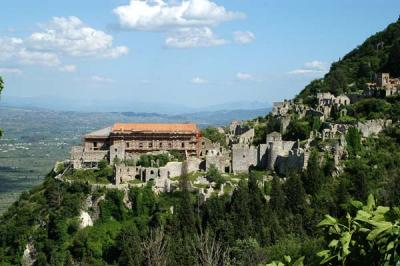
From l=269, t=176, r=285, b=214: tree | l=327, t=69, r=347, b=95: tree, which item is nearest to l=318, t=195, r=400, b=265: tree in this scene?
l=269, t=176, r=285, b=214: tree

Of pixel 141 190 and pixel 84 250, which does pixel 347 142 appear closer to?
pixel 141 190

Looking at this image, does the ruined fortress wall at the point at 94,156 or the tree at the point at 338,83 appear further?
the tree at the point at 338,83

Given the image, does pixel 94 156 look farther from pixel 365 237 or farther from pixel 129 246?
pixel 365 237

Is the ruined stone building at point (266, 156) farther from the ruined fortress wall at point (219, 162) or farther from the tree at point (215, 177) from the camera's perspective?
the tree at point (215, 177)

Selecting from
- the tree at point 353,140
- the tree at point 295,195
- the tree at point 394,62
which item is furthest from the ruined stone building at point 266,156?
the tree at point 394,62

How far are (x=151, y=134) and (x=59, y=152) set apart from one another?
12334 centimetres

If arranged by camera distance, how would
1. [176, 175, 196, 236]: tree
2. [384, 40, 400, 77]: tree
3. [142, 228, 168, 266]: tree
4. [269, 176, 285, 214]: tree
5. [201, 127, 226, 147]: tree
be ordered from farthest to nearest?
[384, 40, 400, 77]: tree < [201, 127, 226, 147]: tree < [269, 176, 285, 214]: tree < [176, 175, 196, 236]: tree < [142, 228, 168, 266]: tree

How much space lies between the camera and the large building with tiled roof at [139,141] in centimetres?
4544

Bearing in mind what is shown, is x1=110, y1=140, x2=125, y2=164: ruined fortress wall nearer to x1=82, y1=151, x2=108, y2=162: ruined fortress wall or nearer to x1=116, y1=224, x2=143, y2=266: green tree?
x1=82, y1=151, x2=108, y2=162: ruined fortress wall

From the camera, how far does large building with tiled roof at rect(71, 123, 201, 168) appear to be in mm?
45438

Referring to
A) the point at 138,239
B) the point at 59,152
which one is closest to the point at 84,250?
the point at 138,239

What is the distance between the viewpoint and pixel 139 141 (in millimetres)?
46062

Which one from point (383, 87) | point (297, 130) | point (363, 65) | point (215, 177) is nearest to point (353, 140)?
point (297, 130)

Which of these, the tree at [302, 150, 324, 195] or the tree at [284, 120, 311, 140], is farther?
the tree at [284, 120, 311, 140]
